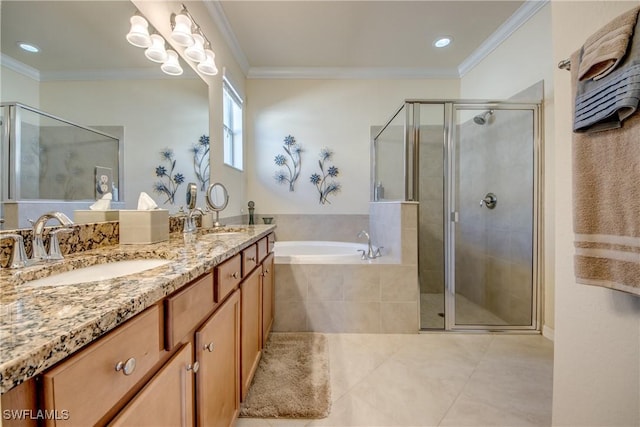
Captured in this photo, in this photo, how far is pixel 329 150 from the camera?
125 inches

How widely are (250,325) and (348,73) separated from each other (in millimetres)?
2908

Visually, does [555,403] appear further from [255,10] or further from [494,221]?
[255,10]

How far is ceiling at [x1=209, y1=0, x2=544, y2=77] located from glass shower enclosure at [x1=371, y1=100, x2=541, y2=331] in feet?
2.56

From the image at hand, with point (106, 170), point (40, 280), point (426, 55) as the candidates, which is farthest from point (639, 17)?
point (426, 55)

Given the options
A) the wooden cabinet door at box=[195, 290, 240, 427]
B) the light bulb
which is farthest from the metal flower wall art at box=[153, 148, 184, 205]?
the wooden cabinet door at box=[195, 290, 240, 427]

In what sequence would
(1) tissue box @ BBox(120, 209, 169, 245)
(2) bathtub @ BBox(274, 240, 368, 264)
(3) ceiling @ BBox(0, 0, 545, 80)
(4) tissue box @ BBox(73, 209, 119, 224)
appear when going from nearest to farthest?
(3) ceiling @ BBox(0, 0, 545, 80) < (4) tissue box @ BBox(73, 209, 119, 224) < (1) tissue box @ BBox(120, 209, 169, 245) < (2) bathtub @ BBox(274, 240, 368, 264)

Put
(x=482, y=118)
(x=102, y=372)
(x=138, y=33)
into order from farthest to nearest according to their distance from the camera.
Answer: (x=482, y=118) → (x=138, y=33) → (x=102, y=372)

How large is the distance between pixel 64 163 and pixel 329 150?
2.54 m

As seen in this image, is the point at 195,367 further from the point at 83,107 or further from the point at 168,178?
the point at 168,178

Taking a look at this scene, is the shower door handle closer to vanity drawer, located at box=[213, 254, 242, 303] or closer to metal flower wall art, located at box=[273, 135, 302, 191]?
metal flower wall art, located at box=[273, 135, 302, 191]

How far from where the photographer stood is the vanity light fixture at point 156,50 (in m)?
1.38

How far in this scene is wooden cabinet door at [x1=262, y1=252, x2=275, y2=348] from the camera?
1653mm

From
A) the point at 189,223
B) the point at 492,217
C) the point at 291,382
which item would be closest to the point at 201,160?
the point at 189,223

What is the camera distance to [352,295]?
2.08 m
